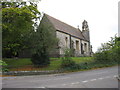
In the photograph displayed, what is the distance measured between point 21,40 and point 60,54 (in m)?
10.2

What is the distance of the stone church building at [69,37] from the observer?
31.4 metres

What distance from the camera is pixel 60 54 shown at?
30125 mm

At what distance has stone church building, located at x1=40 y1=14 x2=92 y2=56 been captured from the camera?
31367 millimetres

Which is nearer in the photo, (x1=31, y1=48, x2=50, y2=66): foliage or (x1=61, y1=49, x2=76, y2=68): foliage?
(x1=61, y1=49, x2=76, y2=68): foliage

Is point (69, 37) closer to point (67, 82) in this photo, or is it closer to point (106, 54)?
point (106, 54)

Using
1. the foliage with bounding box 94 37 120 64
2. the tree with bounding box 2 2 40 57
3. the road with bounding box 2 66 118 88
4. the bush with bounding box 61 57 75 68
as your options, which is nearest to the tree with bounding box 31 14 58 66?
the tree with bounding box 2 2 40 57

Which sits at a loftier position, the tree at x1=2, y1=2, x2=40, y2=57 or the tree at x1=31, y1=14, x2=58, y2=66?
the tree at x1=2, y1=2, x2=40, y2=57

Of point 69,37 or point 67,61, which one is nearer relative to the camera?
point 67,61

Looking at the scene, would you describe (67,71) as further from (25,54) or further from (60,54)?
(25,54)

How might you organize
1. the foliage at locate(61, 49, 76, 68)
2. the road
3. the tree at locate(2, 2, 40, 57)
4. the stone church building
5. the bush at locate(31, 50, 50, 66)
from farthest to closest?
1. the stone church building
2. the bush at locate(31, 50, 50, 66)
3. the foliage at locate(61, 49, 76, 68)
4. the tree at locate(2, 2, 40, 57)
5. the road

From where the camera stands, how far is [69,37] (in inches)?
1451

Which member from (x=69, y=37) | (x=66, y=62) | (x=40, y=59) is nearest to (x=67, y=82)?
(x=66, y=62)

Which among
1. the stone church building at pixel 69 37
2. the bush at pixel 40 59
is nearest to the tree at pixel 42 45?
the bush at pixel 40 59

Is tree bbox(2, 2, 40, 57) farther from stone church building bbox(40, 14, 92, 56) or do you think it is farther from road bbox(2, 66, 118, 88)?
road bbox(2, 66, 118, 88)
